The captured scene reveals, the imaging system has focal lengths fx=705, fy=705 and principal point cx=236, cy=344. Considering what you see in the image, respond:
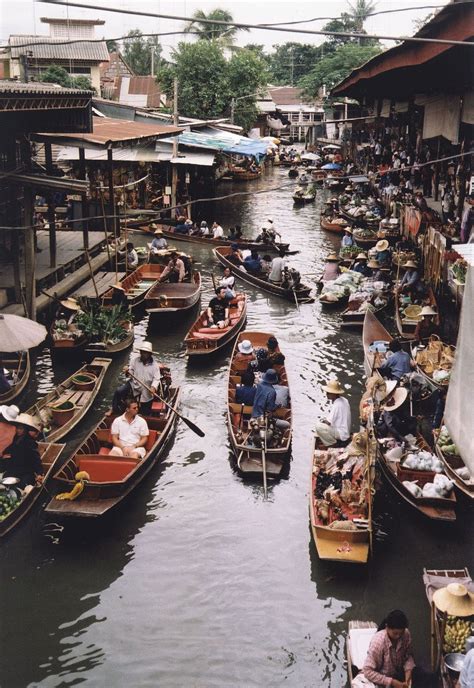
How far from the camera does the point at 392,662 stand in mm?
6047

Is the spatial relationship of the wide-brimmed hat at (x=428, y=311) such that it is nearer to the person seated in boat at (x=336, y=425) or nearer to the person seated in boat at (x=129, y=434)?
the person seated in boat at (x=336, y=425)

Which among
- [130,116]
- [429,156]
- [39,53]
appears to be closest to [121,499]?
[429,156]

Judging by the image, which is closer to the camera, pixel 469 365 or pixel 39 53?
pixel 469 365

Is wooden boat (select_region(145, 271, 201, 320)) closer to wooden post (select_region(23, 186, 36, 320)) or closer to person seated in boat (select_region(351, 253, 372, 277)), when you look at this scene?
wooden post (select_region(23, 186, 36, 320))

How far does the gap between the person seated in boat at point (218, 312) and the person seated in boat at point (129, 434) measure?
5966 millimetres

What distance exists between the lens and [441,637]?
634cm

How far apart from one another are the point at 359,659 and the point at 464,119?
10470 millimetres

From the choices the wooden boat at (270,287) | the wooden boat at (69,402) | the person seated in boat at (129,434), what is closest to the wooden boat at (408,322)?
the wooden boat at (270,287)

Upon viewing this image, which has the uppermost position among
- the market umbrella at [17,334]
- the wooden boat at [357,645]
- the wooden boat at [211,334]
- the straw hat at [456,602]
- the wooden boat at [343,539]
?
the market umbrella at [17,334]

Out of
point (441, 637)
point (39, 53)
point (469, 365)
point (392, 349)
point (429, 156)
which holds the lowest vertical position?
point (441, 637)

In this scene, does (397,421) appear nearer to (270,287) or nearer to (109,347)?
(109,347)

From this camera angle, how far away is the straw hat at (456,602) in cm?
599

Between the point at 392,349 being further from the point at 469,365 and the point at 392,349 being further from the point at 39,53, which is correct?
the point at 39,53

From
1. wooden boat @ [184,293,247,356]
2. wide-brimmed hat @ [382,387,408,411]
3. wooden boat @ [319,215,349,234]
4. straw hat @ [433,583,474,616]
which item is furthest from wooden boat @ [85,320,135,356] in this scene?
wooden boat @ [319,215,349,234]
